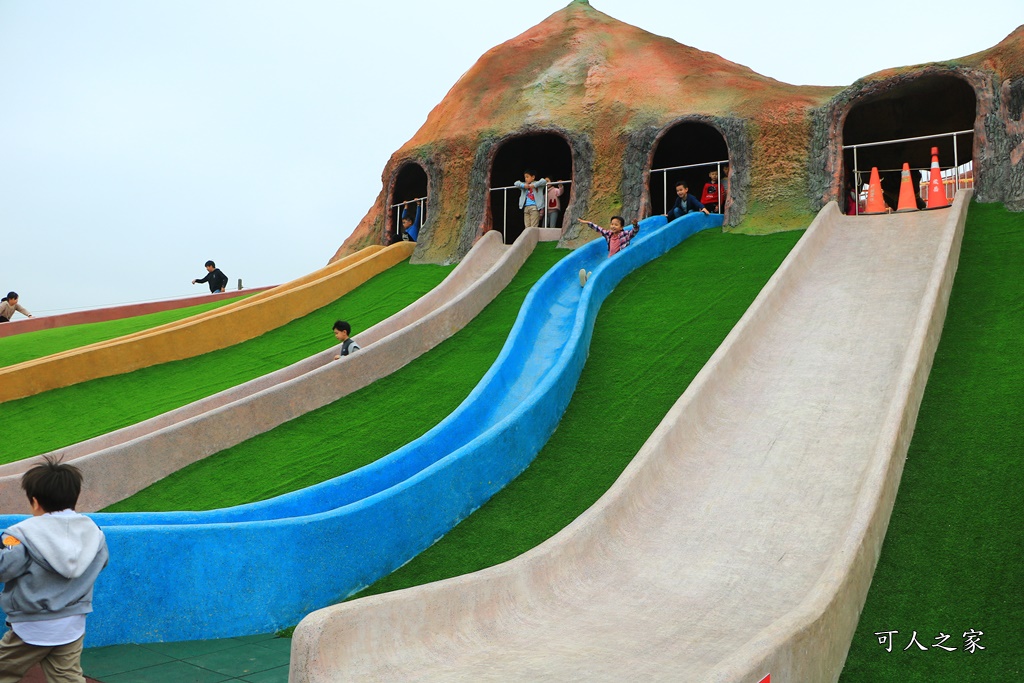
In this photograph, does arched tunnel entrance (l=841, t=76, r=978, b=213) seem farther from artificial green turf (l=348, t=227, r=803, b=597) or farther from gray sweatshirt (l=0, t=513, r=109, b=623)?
gray sweatshirt (l=0, t=513, r=109, b=623)

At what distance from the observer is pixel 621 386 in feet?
33.3

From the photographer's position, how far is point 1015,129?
47.9 feet

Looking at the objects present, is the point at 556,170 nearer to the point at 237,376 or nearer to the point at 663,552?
the point at 237,376

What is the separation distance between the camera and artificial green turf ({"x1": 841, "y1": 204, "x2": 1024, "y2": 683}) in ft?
17.8

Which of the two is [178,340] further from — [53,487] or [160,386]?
[53,487]

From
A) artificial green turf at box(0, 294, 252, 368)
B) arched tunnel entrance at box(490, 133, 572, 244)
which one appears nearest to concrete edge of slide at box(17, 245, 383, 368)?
artificial green turf at box(0, 294, 252, 368)

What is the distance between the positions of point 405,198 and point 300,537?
18.9 meters

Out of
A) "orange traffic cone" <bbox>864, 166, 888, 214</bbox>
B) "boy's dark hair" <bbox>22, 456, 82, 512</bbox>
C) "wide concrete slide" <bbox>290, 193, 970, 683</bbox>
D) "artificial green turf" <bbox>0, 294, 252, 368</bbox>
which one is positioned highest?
"orange traffic cone" <bbox>864, 166, 888, 214</bbox>

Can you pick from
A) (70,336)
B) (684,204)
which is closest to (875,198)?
(684,204)

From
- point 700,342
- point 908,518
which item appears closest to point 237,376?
point 700,342

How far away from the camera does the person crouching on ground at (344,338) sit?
11.1 meters

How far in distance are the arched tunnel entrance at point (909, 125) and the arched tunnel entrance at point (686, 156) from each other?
9.59 feet

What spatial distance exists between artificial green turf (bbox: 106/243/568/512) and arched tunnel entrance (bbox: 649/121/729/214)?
417 inches

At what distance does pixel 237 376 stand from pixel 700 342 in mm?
6391
